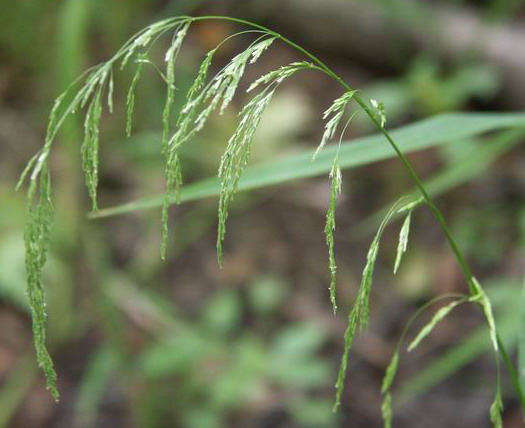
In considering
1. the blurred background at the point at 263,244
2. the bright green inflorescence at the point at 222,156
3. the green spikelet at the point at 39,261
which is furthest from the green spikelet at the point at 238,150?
the blurred background at the point at 263,244

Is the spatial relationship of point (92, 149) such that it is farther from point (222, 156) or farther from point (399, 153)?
point (399, 153)

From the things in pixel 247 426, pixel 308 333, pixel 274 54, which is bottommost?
pixel 247 426

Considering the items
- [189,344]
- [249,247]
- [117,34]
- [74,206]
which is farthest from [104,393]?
[117,34]

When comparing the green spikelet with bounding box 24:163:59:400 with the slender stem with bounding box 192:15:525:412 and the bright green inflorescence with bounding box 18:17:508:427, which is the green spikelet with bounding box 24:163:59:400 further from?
the slender stem with bounding box 192:15:525:412

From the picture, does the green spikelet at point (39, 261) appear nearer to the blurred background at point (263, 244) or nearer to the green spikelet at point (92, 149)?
the green spikelet at point (92, 149)

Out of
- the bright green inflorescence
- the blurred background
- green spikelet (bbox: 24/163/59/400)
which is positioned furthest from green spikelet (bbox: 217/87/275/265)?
the blurred background

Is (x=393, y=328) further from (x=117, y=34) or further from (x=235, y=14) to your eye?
(x=235, y=14)

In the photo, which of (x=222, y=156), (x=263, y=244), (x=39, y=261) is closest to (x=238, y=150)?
(x=222, y=156)

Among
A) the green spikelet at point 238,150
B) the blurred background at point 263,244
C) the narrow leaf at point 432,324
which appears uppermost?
the green spikelet at point 238,150
